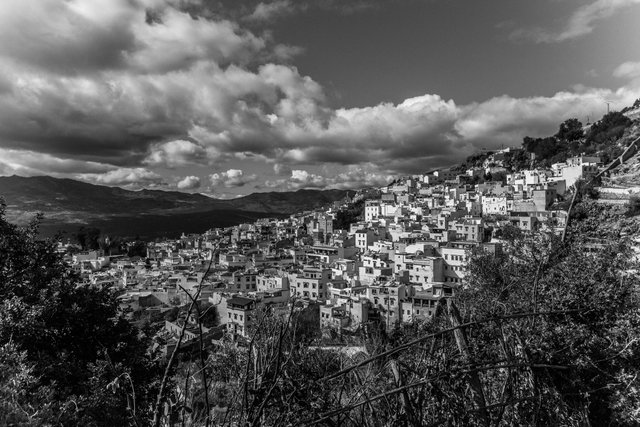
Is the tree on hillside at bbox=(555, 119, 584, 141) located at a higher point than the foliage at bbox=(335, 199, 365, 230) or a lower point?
higher

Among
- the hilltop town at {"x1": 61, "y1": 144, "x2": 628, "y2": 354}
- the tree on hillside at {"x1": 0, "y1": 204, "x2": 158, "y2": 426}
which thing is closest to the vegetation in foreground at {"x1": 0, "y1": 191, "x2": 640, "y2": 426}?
the tree on hillside at {"x1": 0, "y1": 204, "x2": 158, "y2": 426}

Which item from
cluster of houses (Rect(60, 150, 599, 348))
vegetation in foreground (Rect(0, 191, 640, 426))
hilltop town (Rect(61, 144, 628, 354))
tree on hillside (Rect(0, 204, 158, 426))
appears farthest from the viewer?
cluster of houses (Rect(60, 150, 599, 348))

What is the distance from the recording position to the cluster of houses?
2614cm

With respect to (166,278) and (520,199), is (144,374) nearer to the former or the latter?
(166,278)

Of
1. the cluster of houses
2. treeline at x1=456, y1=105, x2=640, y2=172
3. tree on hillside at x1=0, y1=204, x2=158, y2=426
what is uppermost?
treeline at x1=456, y1=105, x2=640, y2=172

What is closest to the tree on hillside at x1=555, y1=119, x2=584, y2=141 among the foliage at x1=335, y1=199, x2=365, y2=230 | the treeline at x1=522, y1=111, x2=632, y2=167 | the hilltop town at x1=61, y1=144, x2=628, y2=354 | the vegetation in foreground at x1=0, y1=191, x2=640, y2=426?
the treeline at x1=522, y1=111, x2=632, y2=167

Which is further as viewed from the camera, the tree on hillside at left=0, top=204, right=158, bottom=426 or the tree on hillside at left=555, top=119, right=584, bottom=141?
the tree on hillside at left=555, top=119, right=584, bottom=141

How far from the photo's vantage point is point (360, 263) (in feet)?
122

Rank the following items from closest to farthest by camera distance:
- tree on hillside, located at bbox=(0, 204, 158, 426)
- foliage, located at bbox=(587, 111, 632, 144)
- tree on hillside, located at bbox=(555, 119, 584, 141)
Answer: tree on hillside, located at bbox=(0, 204, 158, 426) < foliage, located at bbox=(587, 111, 632, 144) < tree on hillside, located at bbox=(555, 119, 584, 141)

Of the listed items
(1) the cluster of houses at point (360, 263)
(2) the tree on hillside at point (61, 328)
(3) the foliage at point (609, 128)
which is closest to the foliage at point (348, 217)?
(1) the cluster of houses at point (360, 263)

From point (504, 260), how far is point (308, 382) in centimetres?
870

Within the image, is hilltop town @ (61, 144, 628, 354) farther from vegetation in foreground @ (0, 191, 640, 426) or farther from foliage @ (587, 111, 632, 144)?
foliage @ (587, 111, 632, 144)

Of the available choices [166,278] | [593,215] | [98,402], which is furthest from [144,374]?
[166,278]

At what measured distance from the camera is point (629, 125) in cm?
6181
